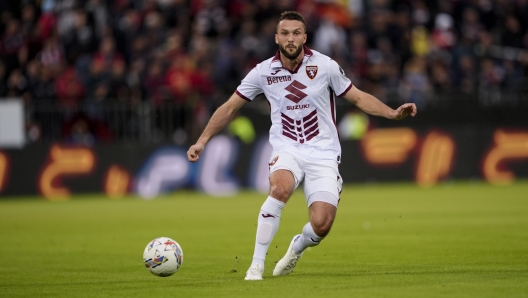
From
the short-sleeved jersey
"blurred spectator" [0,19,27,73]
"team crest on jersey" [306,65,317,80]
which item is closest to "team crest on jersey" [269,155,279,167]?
the short-sleeved jersey

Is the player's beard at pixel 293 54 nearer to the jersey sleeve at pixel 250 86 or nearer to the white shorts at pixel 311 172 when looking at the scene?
the jersey sleeve at pixel 250 86

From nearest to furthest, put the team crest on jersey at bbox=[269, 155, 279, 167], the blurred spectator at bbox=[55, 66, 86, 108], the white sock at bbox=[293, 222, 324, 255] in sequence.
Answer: the white sock at bbox=[293, 222, 324, 255] → the team crest on jersey at bbox=[269, 155, 279, 167] → the blurred spectator at bbox=[55, 66, 86, 108]

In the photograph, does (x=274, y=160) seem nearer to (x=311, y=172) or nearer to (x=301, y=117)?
(x=311, y=172)

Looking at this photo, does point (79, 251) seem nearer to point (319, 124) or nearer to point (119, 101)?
point (319, 124)

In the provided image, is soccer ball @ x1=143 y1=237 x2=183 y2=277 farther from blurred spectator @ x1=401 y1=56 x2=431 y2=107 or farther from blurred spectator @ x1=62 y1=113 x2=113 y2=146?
blurred spectator @ x1=401 y1=56 x2=431 y2=107

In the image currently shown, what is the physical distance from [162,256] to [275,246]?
353cm

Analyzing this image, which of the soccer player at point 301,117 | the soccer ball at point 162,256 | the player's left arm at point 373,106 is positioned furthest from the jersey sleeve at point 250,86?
the soccer ball at point 162,256

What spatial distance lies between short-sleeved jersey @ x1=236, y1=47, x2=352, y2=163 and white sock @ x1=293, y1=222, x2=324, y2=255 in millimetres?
694

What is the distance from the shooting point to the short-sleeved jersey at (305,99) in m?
9.32

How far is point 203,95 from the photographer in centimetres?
2300

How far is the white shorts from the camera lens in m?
9.09

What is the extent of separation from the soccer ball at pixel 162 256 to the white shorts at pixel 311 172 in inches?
47.2

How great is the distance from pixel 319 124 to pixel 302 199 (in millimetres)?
12492

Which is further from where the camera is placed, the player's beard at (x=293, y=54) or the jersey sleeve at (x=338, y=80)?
the jersey sleeve at (x=338, y=80)
